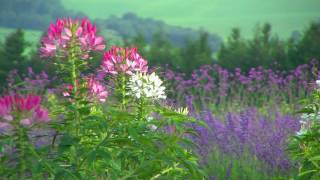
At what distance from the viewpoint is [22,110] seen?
3277 mm

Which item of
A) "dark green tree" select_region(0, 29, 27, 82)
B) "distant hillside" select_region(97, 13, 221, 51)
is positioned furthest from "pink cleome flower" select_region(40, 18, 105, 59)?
"distant hillside" select_region(97, 13, 221, 51)

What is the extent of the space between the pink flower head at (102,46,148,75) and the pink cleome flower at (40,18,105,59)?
13.9 inches

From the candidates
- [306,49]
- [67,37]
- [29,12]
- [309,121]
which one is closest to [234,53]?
[306,49]

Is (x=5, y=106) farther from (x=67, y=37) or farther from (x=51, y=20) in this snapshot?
(x=51, y=20)

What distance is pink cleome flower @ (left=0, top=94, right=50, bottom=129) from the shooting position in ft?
10.7

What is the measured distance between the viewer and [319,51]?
1527cm

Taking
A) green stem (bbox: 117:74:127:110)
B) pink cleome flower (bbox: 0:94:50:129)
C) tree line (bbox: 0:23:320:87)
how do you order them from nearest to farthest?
pink cleome flower (bbox: 0:94:50:129) → green stem (bbox: 117:74:127:110) → tree line (bbox: 0:23:320:87)

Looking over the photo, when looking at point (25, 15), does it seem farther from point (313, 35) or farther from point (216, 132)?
point (216, 132)

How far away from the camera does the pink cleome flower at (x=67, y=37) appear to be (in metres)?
3.91

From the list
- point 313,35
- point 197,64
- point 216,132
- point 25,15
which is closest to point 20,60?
point 197,64

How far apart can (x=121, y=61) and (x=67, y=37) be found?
0.55 metres

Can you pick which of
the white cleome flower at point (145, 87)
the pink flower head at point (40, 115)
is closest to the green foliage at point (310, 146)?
the white cleome flower at point (145, 87)

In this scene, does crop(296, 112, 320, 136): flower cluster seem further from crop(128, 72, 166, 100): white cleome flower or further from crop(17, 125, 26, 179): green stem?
crop(17, 125, 26, 179): green stem

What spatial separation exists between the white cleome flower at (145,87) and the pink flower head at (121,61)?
0.07 metres
